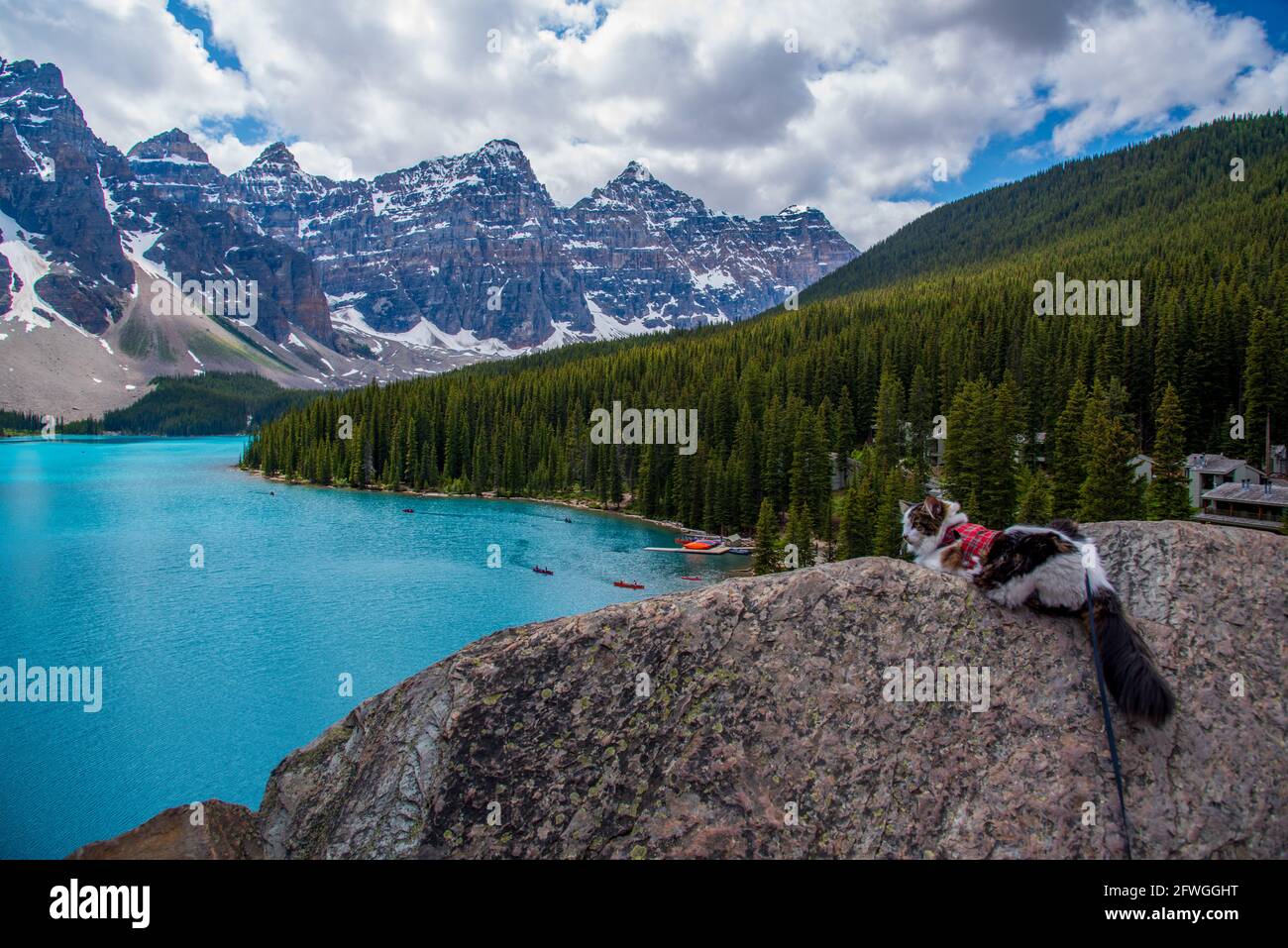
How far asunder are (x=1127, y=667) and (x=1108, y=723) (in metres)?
0.41

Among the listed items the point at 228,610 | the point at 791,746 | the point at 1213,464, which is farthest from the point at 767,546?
the point at 791,746

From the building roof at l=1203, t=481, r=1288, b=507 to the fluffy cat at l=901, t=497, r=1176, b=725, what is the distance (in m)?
49.7

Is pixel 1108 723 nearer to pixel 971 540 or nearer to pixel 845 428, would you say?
pixel 971 540

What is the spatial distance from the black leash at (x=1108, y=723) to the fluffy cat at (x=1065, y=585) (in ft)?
0.24

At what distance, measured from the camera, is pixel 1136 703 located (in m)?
4.52

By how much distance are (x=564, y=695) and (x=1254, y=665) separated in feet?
15.9

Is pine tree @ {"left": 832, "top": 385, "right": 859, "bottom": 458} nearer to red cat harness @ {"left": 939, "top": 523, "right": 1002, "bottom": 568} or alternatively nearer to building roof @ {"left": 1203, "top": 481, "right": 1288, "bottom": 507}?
building roof @ {"left": 1203, "top": 481, "right": 1288, "bottom": 507}

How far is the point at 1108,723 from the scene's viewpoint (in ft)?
14.6

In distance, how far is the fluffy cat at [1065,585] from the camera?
4539 mm

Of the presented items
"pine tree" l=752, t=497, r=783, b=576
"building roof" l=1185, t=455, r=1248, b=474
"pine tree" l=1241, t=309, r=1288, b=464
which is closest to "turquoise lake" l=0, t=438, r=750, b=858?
Result: "pine tree" l=752, t=497, r=783, b=576

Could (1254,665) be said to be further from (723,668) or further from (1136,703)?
(723,668)

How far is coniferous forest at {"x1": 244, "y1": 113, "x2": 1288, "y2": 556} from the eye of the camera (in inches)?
2013

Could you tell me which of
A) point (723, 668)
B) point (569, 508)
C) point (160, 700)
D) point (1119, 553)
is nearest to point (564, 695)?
point (723, 668)
